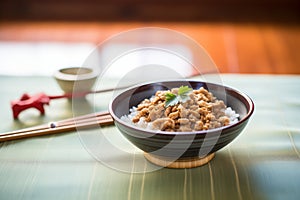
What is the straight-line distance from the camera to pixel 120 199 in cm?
91

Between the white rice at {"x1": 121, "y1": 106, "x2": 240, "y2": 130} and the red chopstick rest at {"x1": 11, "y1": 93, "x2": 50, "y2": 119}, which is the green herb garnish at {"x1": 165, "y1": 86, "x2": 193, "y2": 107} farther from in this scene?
the red chopstick rest at {"x1": 11, "y1": 93, "x2": 50, "y2": 119}

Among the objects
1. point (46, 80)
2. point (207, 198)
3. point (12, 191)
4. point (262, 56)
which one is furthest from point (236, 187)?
point (262, 56)

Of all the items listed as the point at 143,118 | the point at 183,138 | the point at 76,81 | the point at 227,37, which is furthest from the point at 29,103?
the point at 227,37

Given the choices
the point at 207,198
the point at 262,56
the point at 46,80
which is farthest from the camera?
the point at 262,56

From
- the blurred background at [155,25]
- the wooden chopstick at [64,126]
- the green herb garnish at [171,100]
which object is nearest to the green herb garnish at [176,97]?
the green herb garnish at [171,100]

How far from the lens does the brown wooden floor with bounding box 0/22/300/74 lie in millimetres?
2566

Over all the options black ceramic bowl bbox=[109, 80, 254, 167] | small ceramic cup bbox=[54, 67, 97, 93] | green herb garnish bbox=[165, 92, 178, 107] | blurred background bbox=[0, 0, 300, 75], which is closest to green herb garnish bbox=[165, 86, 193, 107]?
green herb garnish bbox=[165, 92, 178, 107]

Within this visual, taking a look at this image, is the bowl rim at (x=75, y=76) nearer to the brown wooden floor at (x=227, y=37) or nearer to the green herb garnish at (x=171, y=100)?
the green herb garnish at (x=171, y=100)

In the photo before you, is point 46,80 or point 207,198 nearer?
point 207,198

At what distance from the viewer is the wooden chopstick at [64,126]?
1.15 metres

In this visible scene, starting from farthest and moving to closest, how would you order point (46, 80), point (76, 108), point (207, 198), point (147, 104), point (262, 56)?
point (262, 56), point (46, 80), point (76, 108), point (147, 104), point (207, 198)

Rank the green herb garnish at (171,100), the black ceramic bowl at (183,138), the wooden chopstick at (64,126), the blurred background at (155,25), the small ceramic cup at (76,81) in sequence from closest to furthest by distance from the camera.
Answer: the black ceramic bowl at (183,138), the green herb garnish at (171,100), the wooden chopstick at (64,126), the small ceramic cup at (76,81), the blurred background at (155,25)

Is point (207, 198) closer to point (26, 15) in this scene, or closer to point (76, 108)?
point (76, 108)

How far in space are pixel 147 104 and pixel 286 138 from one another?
36cm
